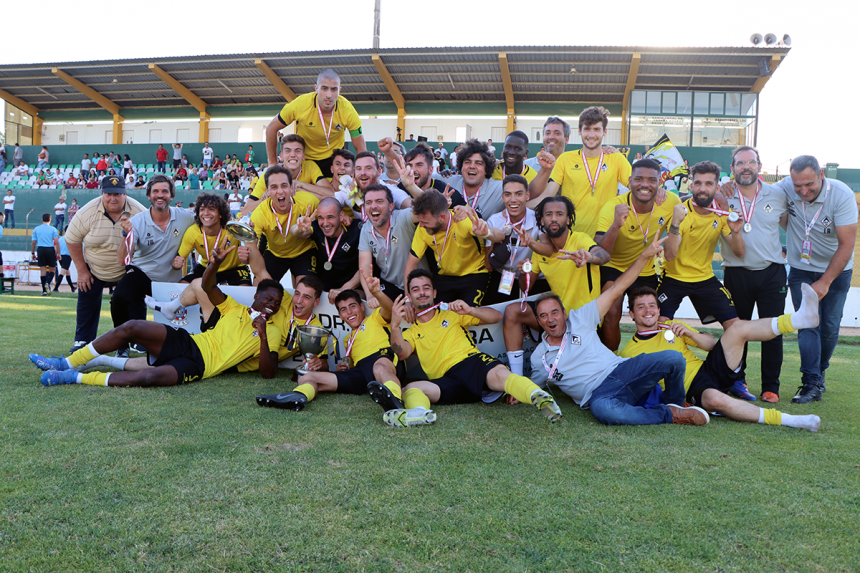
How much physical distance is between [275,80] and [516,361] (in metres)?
26.7

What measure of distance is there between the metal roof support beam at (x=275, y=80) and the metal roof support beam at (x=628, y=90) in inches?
645

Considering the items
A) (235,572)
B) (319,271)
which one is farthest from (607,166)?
(235,572)

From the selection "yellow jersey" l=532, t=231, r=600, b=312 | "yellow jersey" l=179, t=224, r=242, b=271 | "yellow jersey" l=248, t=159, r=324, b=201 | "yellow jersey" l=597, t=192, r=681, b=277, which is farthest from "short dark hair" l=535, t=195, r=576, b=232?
"yellow jersey" l=179, t=224, r=242, b=271

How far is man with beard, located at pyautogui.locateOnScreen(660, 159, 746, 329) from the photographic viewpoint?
5336mm

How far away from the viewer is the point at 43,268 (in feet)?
51.2

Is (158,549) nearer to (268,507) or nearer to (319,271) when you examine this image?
(268,507)

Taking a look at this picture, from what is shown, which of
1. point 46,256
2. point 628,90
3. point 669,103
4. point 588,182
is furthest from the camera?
point 628,90

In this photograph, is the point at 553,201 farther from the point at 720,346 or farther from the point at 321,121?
the point at 321,121

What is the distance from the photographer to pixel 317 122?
22.1ft

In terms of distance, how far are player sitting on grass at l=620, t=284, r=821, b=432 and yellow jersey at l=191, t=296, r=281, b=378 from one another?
11.3 feet

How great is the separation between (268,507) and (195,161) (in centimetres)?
2949

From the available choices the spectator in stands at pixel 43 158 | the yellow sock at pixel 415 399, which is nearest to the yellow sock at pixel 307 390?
the yellow sock at pixel 415 399

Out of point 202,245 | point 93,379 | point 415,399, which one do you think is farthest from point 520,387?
point 202,245

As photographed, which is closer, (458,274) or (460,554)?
(460,554)
